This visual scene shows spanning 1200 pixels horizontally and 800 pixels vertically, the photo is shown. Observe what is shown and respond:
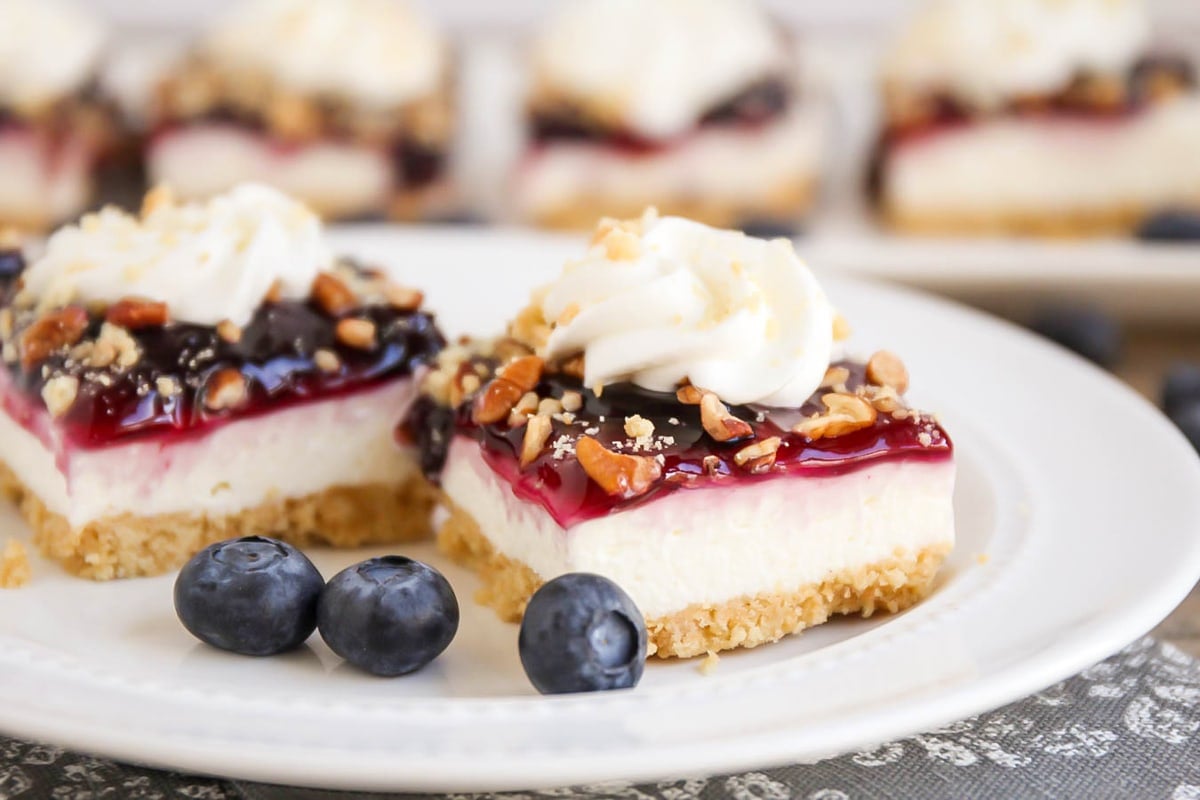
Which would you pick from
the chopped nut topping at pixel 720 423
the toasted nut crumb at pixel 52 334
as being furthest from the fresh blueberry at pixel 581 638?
the toasted nut crumb at pixel 52 334

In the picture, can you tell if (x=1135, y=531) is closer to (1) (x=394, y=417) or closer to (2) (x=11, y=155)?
(1) (x=394, y=417)

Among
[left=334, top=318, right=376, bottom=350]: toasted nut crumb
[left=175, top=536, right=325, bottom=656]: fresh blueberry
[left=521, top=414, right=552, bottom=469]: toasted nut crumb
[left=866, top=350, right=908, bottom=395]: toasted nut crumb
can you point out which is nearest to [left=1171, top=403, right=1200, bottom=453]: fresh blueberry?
[left=866, top=350, right=908, bottom=395]: toasted nut crumb

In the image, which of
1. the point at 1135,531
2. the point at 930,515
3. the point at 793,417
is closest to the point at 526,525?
the point at 793,417

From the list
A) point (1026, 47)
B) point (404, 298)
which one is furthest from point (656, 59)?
point (404, 298)

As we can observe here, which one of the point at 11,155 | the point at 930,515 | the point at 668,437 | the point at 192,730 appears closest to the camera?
the point at 192,730

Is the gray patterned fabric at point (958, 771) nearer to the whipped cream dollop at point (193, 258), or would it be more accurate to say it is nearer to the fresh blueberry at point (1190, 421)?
the whipped cream dollop at point (193, 258)

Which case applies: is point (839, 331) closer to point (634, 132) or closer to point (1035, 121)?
point (634, 132)

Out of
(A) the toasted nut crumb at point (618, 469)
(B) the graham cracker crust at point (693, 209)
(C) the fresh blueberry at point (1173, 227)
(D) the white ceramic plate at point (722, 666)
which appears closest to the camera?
(D) the white ceramic plate at point (722, 666)
